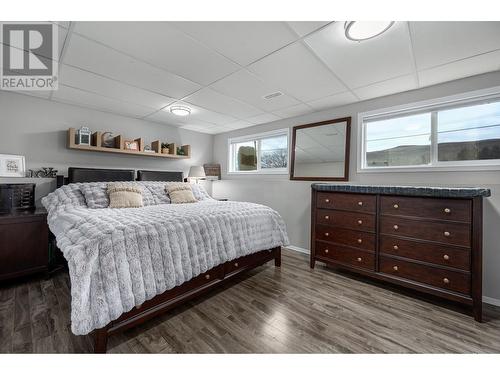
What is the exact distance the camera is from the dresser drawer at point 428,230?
1854 mm

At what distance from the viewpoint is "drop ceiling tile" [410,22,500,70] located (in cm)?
152

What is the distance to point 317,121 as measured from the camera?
3436 mm

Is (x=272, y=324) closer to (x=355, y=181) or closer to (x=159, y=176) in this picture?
(x=355, y=181)

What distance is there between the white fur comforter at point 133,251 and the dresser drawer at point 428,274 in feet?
4.77

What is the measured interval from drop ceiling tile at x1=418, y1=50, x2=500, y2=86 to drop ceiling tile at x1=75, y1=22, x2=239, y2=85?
1.99 meters

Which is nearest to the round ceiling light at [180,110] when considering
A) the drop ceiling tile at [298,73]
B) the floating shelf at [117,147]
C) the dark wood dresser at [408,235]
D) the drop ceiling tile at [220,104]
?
the drop ceiling tile at [220,104]

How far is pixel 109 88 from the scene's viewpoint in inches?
103

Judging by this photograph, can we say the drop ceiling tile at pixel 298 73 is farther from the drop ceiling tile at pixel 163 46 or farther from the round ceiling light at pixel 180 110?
the round ceiling light at pixel 180 110

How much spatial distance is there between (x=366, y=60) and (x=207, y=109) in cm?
225

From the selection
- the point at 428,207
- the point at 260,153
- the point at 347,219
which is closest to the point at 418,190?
the point at 428,207

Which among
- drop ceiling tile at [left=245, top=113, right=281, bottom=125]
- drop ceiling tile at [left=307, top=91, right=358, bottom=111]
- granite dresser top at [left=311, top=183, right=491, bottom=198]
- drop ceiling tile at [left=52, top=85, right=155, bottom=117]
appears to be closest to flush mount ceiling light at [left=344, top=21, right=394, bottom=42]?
drop ceiling tile at [left=307, top=91, right=358, bottom=111]

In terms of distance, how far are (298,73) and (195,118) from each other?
2.19 m
